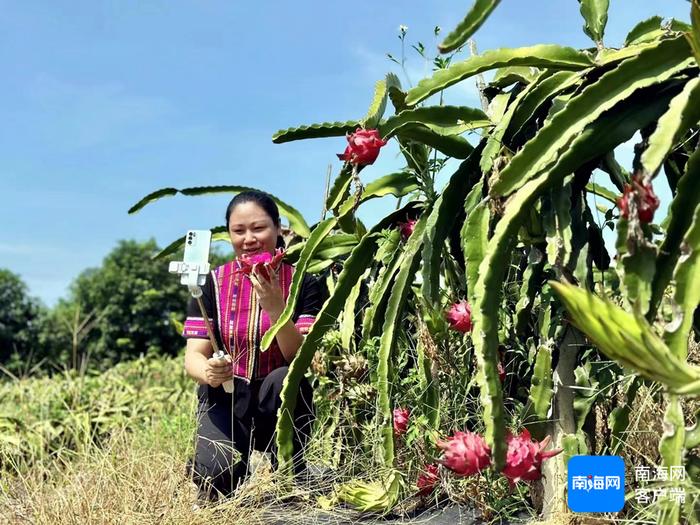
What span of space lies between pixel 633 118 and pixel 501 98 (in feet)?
1.72

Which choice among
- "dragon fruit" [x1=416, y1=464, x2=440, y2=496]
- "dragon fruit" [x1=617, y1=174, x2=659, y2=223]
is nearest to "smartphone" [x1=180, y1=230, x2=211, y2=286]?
"dragon fruit" [x1=416, y1=464, x2=440, y2=496]

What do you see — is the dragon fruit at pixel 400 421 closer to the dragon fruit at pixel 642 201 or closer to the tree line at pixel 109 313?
the dragon fruit at pixel 642 201

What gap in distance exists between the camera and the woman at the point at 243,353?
2.71 metres

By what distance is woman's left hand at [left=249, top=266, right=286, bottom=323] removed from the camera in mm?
2500

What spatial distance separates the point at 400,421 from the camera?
8.21 ft

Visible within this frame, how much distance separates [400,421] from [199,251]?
0.90 metres

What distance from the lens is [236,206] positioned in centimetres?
289

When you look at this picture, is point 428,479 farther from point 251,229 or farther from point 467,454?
point 251,229

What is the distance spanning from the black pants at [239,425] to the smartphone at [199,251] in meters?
0.47

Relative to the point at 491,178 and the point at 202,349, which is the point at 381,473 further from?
the point at 491,178

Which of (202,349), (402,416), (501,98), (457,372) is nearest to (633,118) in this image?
(501,98)

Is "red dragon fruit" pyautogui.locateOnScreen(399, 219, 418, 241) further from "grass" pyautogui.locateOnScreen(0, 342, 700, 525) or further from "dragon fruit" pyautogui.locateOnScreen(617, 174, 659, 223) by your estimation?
"dragon fruit" pyautogui.locateOnScreen(617, 174, 659, 223)

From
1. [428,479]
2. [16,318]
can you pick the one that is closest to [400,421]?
[428,479]

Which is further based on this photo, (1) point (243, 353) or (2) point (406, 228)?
(1) point (243, 353)
